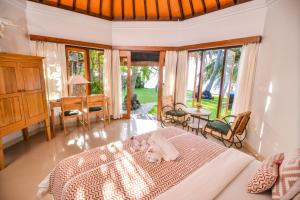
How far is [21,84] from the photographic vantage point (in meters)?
2.84

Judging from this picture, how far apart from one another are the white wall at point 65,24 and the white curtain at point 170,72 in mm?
1955

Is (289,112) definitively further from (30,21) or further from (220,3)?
(30,21)

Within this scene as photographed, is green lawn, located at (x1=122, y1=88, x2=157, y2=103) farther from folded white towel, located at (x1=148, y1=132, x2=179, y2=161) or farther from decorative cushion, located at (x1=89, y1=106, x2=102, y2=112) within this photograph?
folded white towel, located at (x1=148, y1=132, x2=179, y2=161)

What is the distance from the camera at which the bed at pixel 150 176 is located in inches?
50.2

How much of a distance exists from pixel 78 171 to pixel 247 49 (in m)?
3.70

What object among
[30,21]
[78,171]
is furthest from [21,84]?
[78,171]

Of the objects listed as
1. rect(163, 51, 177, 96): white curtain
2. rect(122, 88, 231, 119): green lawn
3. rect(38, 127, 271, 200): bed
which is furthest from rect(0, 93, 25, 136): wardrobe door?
rect(163, 51, 177, 96): white curtain

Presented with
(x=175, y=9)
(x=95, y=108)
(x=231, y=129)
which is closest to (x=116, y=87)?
(x=95, y=108)

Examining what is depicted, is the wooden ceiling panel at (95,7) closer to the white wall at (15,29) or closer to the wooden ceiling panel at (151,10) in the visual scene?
the wooden ceiling panel at (151,10)

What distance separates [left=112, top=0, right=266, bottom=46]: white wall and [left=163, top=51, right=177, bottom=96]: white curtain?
380mm

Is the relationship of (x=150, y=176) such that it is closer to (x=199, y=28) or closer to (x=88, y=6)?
(x=199, y=28)

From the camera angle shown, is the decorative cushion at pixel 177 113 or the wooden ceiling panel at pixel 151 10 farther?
the wooden ceiling panel at pixel 151 10

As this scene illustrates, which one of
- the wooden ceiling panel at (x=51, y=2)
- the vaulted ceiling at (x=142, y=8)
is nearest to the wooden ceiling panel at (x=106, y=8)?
the vaulted ceiling at (x=142, y=8)

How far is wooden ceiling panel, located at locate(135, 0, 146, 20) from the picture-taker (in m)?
4.41
